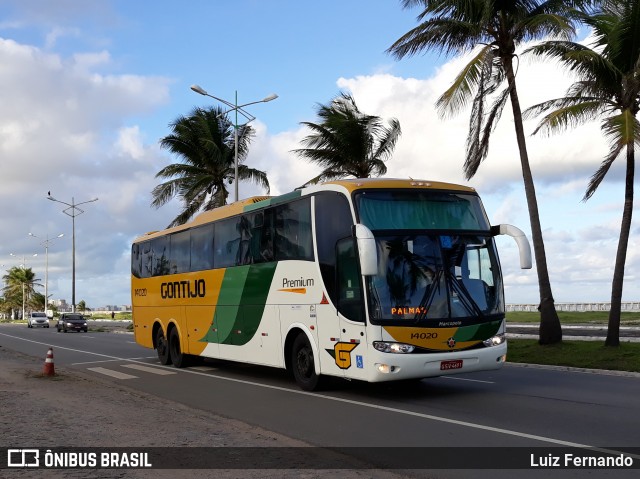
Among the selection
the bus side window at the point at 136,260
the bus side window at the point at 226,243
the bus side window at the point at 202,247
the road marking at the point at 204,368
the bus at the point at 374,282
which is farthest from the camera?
the bus side window at the point at 136,260

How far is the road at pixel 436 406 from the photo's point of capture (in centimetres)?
900

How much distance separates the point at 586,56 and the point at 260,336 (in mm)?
11237

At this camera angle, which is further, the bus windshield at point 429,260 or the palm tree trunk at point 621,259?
the palm tree trunk at point 621,259

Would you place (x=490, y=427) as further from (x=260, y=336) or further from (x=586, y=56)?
(x=586, y=56)

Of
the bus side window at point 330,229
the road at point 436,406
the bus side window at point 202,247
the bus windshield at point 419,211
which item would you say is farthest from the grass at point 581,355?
the bus side window at point 202,247

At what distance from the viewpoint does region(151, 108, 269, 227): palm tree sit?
124 feet

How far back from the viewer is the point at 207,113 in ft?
125

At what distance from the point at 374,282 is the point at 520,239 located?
2.78 m

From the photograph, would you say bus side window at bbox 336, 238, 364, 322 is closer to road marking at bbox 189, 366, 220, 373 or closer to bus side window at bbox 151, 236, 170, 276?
road marking at bbox 189, 366, 220, 373

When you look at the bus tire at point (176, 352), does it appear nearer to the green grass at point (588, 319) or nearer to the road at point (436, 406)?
the road at point (436, 406)

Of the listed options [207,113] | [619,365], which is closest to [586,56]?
[619,365]

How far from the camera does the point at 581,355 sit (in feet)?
62.9

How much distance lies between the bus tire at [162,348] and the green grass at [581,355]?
9.35 meters

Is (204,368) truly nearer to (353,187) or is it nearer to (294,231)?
(294,231)
